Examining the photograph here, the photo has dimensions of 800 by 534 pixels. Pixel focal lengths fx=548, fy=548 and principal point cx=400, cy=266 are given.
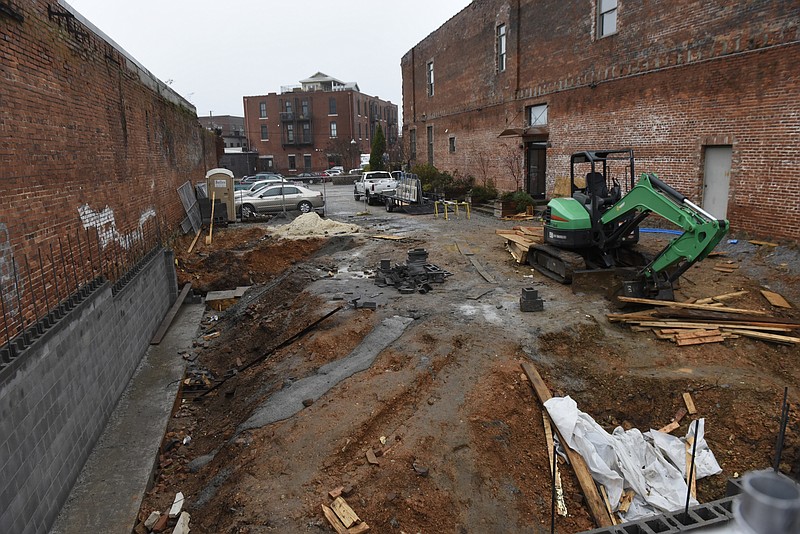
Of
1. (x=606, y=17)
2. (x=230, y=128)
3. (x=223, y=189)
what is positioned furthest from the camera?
(x=230, y=128)

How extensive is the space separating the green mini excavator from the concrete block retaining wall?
7969 mm

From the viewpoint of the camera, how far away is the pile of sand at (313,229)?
64.2 feet

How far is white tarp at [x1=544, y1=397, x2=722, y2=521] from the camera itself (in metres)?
5.35

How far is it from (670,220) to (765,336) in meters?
2.14

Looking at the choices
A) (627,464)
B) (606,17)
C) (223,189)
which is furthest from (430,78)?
(627,464)

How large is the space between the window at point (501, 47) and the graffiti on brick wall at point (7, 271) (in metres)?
23.1

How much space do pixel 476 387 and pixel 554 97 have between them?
1790 cm

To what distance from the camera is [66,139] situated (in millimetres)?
8586

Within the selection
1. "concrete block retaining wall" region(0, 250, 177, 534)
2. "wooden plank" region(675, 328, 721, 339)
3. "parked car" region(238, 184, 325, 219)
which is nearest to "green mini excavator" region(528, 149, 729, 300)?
"wooden plank" region(675, 328, 721, 339)

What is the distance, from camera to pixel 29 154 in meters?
7.24

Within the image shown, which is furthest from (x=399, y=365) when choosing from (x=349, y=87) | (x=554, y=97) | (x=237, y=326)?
(x=349, y=87)

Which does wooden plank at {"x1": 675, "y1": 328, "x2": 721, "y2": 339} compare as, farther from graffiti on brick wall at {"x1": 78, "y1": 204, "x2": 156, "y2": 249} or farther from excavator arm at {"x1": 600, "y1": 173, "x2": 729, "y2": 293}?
graffiti on brick wall at {"x1": 78, "y1": 204, "x2": 156, "y2": 249}

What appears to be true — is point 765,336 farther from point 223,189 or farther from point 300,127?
point 300,127

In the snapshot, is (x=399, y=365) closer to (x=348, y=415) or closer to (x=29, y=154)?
(x=348, y=415)
